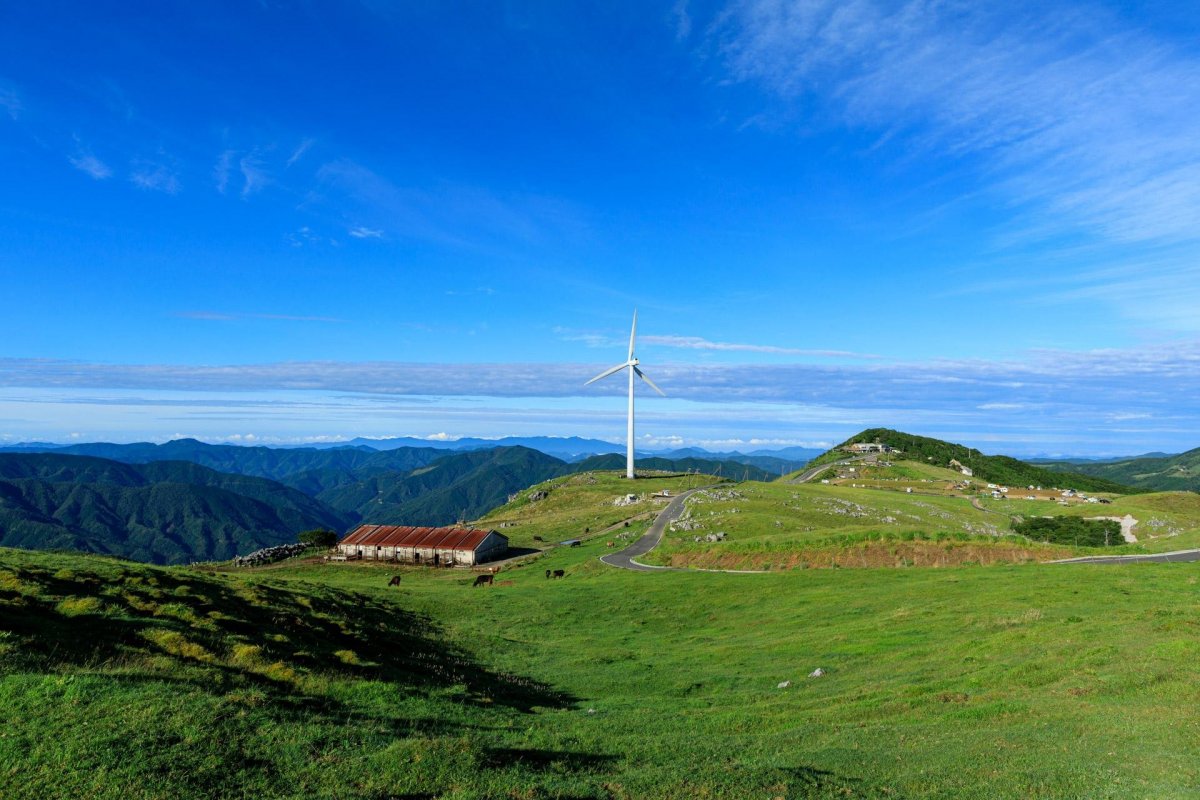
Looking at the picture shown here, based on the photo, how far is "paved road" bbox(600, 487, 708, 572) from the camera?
270 feet

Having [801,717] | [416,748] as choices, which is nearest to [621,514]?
[801,717]

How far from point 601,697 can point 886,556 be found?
53.4 meters

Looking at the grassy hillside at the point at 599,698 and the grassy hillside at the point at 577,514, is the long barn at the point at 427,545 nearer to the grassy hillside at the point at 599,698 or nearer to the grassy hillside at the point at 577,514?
the grassy hillside at the point at 577,514

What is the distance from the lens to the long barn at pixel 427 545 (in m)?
111

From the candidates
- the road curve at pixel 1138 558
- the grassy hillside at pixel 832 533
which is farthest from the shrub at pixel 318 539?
the road curve at pixel 1138 558

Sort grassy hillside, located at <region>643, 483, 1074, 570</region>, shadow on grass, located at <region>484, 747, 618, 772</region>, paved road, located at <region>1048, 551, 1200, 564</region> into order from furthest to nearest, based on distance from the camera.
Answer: grassy hillside, located at <region>643, 483, 1074, 570</region>
paved road, located at <region>1048, 551, 1200, 564</region>
shadow on grass, located at <region>484, 747, 618, 772</region>

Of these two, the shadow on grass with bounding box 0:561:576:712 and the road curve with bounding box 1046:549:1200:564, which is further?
the road curve with bounding box 1046:549:1200:564

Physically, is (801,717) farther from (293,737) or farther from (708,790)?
(293,737)

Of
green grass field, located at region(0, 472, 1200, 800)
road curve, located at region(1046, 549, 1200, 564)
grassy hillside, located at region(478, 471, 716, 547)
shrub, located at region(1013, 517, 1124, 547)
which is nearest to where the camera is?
green grass field, located at region(0, 472, 1200, 800)

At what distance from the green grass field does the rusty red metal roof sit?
62.5 meters

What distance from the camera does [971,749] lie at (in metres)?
20.1

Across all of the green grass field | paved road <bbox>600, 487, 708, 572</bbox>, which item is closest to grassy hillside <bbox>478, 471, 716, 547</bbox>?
paved road <bbox>600, 487, 708, 572</bbox>

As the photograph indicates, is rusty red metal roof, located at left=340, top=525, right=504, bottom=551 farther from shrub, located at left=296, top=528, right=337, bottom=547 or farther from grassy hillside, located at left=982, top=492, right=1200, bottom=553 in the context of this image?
grassy hillside, located at left=982, top=492, right=1200, bottom=553

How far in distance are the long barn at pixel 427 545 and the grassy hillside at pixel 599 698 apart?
61442mm
